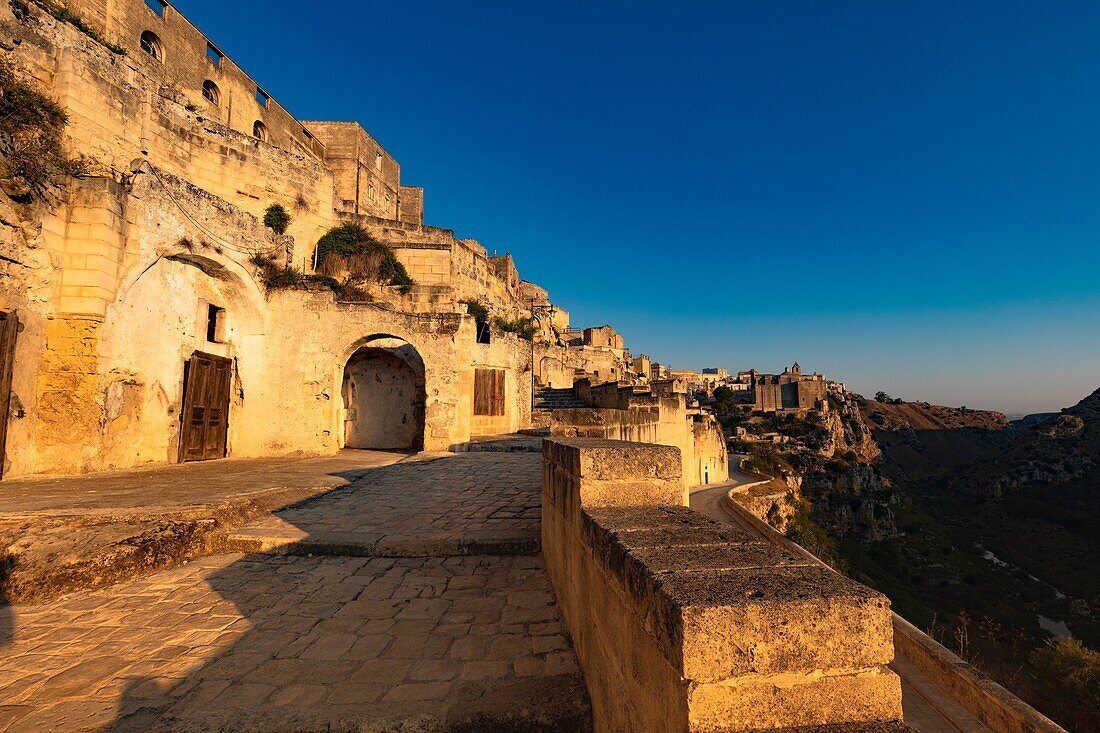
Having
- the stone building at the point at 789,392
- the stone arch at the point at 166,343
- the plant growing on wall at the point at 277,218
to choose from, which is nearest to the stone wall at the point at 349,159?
the plant growing on wall at the point at 277,218

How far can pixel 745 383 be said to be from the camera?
72938 millimetres

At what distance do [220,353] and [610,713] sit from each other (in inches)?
483

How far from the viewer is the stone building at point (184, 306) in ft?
25.4

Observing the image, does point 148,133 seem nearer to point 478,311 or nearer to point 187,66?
point 187,66

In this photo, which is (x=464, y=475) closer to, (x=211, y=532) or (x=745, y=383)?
(x=211, y=532)

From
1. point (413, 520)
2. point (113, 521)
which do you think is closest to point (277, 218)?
point (113, 521)

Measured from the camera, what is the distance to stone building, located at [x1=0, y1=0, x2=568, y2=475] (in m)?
7.75

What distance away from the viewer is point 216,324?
1111 cm

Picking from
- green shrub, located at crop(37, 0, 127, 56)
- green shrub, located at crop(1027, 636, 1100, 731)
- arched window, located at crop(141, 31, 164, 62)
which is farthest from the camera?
arched window, located at crop(141, 31, 164, 62)

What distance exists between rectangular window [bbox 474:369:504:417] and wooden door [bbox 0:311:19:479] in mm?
10129

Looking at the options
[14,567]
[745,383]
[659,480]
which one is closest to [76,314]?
[14,567]

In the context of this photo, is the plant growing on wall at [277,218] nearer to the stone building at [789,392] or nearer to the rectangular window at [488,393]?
the rectangular window at [488,393]

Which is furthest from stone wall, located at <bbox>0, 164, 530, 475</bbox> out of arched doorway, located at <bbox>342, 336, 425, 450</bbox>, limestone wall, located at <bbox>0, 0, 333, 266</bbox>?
arched doorway, located at <bbox>342, 336, 425, 450</bbox>

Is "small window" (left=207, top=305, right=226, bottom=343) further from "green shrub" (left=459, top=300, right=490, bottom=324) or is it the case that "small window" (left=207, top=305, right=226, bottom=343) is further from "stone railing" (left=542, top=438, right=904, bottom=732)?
"stone railing" (left=542, top=438, right=904, bottom=732)
